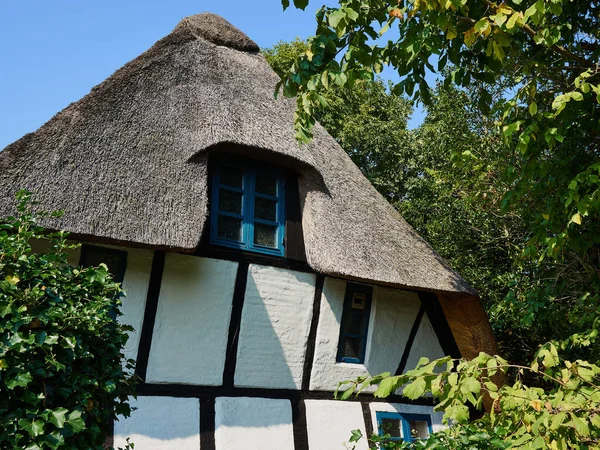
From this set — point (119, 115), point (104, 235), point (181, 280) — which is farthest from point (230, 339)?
point (119, 115)

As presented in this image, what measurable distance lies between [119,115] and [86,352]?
3.47m

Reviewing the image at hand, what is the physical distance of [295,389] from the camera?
6.63 meters

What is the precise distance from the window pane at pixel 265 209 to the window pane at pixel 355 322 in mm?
1468

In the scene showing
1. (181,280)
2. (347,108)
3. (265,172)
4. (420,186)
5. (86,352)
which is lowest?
(86,352)

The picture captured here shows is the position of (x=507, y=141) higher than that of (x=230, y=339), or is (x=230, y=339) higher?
(x=507, y=141)

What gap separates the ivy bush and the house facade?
1821mm

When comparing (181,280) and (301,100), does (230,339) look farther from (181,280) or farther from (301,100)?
(301,100)

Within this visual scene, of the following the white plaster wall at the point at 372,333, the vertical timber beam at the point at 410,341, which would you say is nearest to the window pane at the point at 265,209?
the white plaster wall at the point at 372,333

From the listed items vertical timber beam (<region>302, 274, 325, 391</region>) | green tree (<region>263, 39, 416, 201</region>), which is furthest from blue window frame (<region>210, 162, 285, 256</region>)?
green tree (<region>263, 39, 416, 201</region>)

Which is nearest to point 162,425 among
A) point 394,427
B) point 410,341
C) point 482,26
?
point 394,427

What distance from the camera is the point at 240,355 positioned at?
6.27 metres

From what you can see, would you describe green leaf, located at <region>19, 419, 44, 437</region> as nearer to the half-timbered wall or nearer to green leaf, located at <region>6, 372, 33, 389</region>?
green leaf, located at <region>6, 372, 33, 389</region>

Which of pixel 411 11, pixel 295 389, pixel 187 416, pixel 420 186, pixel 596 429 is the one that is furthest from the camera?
pixel 420 186

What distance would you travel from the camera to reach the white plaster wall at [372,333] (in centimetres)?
691
